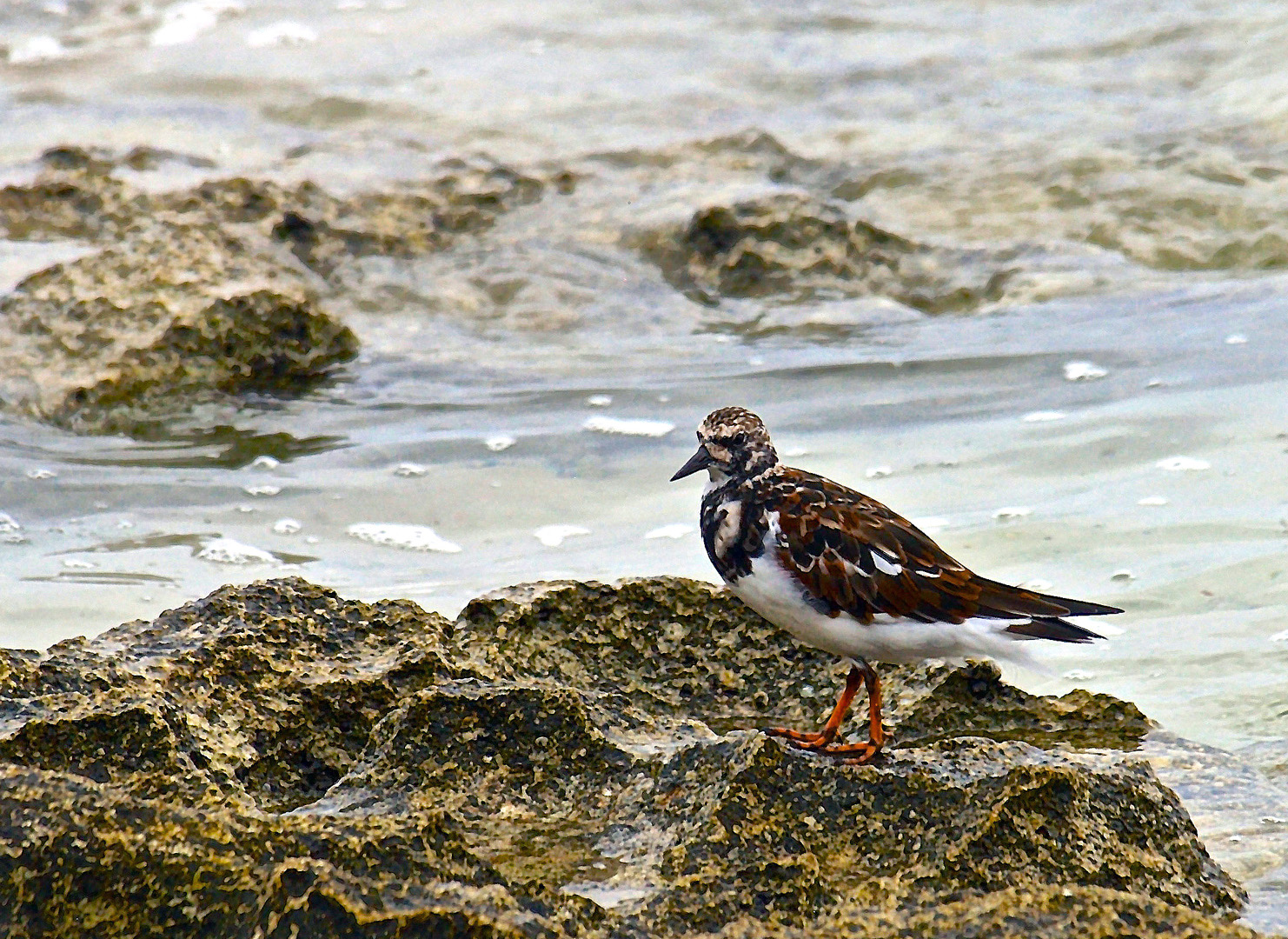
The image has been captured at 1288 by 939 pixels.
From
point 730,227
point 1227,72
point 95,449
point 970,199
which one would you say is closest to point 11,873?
point 95,449

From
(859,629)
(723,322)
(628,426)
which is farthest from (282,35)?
(859,629)

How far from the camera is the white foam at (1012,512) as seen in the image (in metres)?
6.32

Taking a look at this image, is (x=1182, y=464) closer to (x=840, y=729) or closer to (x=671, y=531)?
(x=671, y=531)

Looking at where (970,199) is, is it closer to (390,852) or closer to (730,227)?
(730,227)

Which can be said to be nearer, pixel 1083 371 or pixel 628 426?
pixel 628 426

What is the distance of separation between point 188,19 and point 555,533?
9.26 metres

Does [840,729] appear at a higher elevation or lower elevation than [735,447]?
lower

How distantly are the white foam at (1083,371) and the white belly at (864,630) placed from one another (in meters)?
4.05

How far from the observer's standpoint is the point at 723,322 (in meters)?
8.91

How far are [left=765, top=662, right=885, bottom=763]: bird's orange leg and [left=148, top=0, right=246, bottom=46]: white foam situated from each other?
11.2m

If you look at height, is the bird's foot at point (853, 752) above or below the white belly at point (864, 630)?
below

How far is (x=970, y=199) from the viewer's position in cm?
1091

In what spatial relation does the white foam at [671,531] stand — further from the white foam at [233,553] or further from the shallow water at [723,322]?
the white foam at [233,553]

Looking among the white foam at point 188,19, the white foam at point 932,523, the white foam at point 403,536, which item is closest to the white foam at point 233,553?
the white foam at point 403,536
